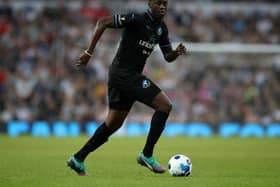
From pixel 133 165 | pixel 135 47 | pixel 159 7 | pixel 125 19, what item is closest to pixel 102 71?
pixel 133 165

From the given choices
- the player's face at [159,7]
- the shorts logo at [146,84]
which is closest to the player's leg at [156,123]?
the shorts logo at [146,84]

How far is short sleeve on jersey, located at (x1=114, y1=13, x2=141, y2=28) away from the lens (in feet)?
35.1

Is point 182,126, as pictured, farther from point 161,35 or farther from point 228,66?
point 161,35

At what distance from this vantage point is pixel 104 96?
87.6 ft

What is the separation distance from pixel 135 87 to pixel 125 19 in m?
1.00

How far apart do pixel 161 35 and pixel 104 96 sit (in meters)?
15.3

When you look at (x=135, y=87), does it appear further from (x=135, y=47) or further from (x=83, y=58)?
(x=83, y=58)

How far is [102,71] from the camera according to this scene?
89.9ft

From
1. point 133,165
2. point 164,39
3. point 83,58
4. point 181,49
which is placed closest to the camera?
point 83,58

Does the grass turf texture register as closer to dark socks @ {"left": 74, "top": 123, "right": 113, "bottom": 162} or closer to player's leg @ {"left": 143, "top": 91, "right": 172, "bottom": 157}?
dark socks @ {"left": 74, "top": 123, "right": 113, "bottom": 162}

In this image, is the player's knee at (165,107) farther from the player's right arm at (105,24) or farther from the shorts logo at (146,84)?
the player's right arm at (105,24)

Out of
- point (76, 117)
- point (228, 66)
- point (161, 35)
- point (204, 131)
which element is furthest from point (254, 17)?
point (161, 35)

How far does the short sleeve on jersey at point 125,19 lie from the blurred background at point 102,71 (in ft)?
50.0

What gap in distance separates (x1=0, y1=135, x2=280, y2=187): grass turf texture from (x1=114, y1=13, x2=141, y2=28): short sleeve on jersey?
2200 millimetres
